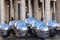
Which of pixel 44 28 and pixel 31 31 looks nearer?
pixel 44 28

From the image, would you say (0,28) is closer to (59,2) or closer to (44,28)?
(44,28)

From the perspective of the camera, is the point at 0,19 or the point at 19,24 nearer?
the point at 19,24

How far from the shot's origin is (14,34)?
7020mm

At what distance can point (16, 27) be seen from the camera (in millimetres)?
6520

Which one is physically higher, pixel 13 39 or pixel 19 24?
pixel 19 24

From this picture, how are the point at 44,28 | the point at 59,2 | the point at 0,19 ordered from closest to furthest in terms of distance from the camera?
the point at 44,28
the point at 59,2
the point at 0,19

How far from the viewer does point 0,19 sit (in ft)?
72.3

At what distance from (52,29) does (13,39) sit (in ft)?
4.40

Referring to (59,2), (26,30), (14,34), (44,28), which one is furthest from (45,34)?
(59,2)

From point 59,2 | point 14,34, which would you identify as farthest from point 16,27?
point 59,2

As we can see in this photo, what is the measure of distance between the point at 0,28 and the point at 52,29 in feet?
5.65

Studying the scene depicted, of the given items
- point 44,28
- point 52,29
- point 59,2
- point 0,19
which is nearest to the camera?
point 44,28

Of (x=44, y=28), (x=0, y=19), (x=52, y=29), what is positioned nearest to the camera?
(x=44, y=28)

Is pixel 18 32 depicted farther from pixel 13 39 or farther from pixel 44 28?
pixel 44 28
